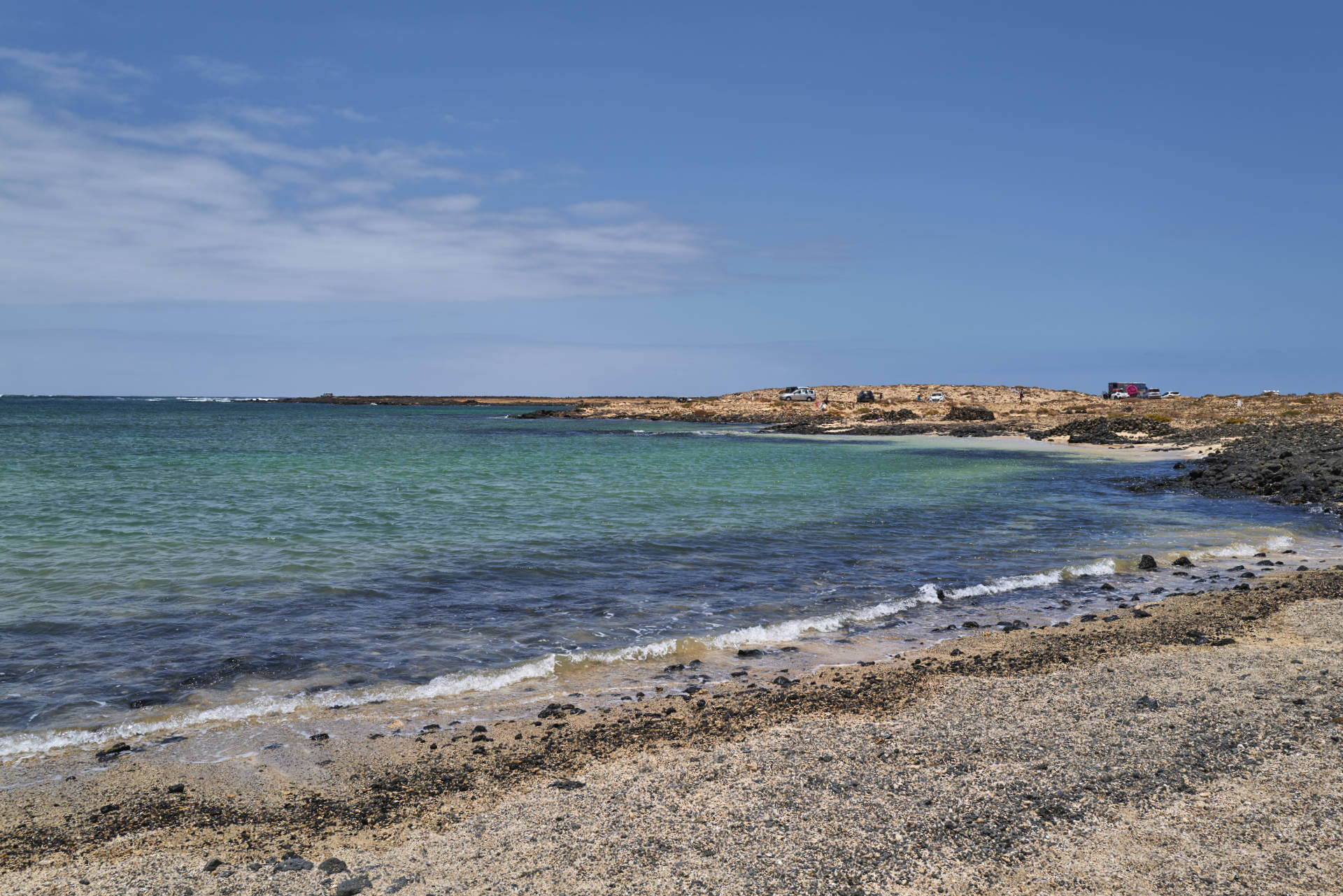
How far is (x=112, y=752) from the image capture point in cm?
775

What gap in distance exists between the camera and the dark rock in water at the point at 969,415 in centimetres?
8250

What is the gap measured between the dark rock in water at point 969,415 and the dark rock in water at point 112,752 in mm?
81616

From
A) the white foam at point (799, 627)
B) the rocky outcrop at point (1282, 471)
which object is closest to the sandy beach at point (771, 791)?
the white foam at point (799, 627)

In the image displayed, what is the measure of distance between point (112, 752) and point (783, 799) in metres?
6.53

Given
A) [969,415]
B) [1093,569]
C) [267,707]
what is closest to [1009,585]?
[1093,569]

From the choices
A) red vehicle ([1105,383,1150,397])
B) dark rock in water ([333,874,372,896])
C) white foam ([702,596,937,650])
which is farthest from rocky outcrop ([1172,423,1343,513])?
red vehicle ([1105,383,1150,397])

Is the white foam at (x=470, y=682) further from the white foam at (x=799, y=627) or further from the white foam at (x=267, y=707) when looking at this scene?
the white foam at (x=799, y=627)

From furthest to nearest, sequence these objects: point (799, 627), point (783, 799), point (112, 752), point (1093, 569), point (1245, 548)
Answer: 1. point (1245, 548)
2. point (1093, 569)
3. point (799, 627)
4. point (112, 752)
5. point (783, 799)

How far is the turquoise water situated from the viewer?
10742 mm

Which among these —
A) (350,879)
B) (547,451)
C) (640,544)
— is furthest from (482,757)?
(547,451)

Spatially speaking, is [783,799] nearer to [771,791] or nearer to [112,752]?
[771,791]

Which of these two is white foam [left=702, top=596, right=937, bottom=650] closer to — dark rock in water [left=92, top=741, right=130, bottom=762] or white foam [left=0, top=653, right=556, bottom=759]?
white foam [left=0, top=653, right=556, bottom=759]

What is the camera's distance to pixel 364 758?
Result: 755 centimetres

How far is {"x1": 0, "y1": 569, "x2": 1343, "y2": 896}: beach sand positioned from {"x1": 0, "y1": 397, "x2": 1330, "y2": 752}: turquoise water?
244cm
